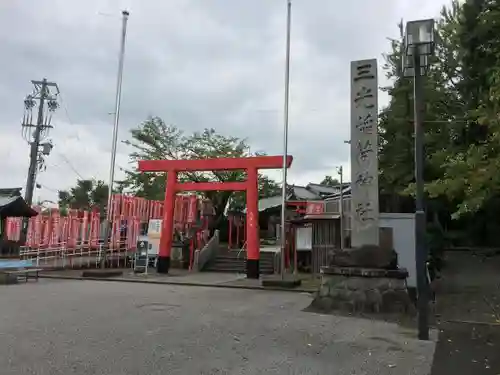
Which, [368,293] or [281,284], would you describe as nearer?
[368,293]

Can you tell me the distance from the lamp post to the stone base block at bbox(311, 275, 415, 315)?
169cm

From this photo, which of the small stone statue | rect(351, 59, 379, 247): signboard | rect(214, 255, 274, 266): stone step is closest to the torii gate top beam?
rect(214, 255, 274, 266): stone step

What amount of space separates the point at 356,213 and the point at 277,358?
16.3 feet

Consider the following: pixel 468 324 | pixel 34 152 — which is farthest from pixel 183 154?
pixel 468 324

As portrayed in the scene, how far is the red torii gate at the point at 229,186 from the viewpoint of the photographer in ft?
57.3

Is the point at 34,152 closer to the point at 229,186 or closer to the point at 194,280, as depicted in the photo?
the point at 229,186

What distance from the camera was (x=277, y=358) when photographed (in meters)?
5.61

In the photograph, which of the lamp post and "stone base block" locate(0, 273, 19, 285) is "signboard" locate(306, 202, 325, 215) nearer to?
"stone base block" locate(0, 273, 19, 285)

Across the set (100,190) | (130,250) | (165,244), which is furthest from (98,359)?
(100,190)

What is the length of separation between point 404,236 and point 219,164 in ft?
26.7

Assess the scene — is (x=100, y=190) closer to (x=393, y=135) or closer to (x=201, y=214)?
(x=201, y=214)

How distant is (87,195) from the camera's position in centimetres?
4975

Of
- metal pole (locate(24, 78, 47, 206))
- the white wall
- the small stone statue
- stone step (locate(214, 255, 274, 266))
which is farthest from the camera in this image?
metal pole (locate(24, 78, 47, 206))

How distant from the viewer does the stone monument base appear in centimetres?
900
